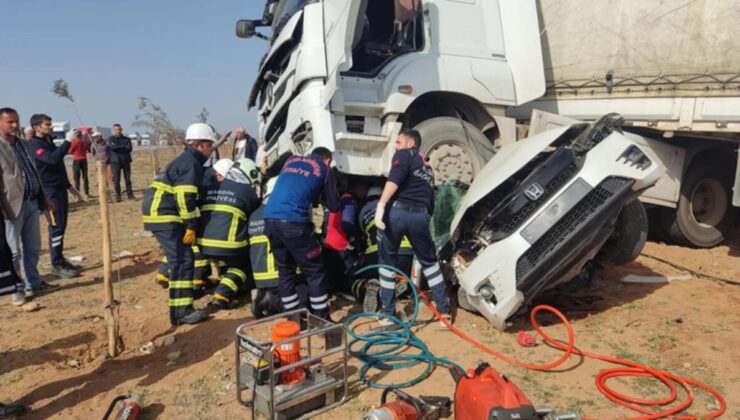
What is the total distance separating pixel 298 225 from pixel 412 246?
0.95 metres

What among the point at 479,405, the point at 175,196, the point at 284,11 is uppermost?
the point at 284,11

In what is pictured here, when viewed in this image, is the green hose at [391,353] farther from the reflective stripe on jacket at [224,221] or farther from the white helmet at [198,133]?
the white helmet at [198,133]

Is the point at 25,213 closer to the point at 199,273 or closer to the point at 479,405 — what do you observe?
the point at 199,273

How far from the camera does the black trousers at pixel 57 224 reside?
5414mm

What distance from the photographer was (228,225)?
4434 mm

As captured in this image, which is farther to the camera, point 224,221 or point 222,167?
point 222,167

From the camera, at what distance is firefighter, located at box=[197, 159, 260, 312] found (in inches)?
174

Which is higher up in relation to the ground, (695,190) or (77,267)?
(695,190)

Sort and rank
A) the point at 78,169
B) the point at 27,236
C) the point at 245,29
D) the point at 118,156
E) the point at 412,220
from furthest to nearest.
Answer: the point at 78,169, the point at 118,156, the point at 245,29, the point at 27,236, the point at 412,220

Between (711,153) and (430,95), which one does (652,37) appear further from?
(430,95)

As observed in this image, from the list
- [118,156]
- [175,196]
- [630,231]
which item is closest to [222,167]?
[175,196]

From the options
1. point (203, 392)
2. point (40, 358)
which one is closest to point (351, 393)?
point (203, 392)

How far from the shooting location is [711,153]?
5.73m

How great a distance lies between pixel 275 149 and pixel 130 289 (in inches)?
82.0
